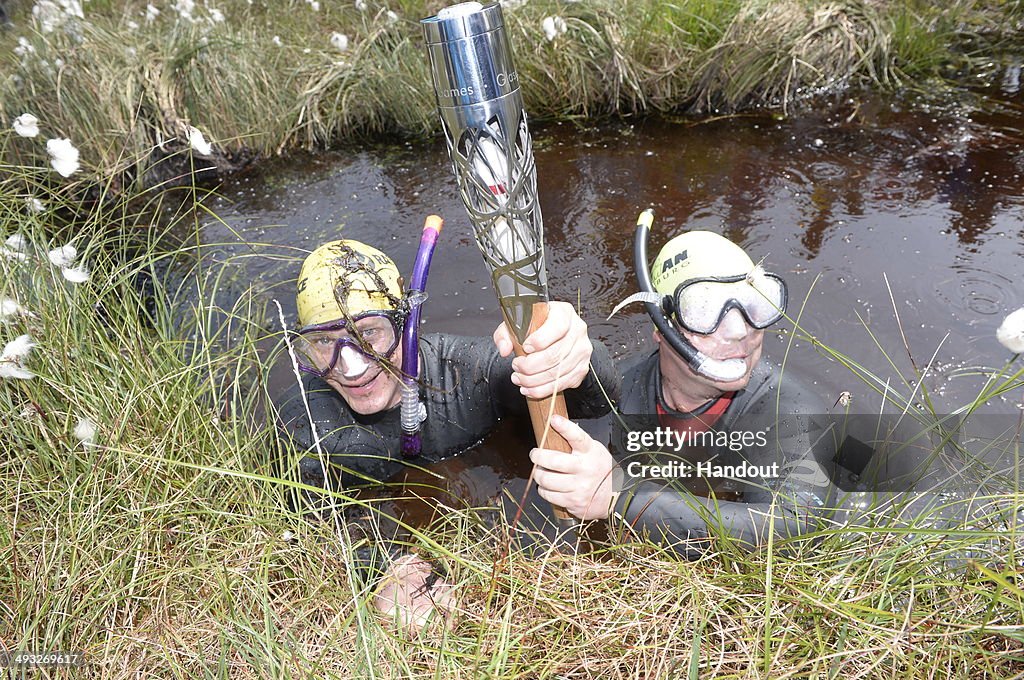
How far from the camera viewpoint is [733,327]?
258cm

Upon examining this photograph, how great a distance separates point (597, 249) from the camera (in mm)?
5094

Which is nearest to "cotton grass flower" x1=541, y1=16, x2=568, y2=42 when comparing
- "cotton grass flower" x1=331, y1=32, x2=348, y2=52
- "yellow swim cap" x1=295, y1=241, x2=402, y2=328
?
"cotton grass flower" x1=331, y1=32, x2=348, y2=52

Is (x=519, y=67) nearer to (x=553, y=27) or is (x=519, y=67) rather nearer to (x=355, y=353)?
(x=553, y=27)

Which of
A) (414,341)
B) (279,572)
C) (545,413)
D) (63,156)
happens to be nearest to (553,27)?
(414,341)

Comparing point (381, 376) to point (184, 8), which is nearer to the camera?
point (381, 376)

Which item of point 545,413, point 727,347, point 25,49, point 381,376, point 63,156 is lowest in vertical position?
point 381,376

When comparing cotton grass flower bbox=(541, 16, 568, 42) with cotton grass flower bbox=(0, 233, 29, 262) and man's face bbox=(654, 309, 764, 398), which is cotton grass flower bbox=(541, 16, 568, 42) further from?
cotton grass flower bbox=(0, 233, 29, 262)

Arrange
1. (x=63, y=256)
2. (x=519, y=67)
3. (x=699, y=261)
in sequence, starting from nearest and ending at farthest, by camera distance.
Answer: (x=63, y=256)
(x=699, y=261)
(x=519, y=67)

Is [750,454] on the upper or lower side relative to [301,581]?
lower

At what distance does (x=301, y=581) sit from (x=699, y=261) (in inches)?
75.6

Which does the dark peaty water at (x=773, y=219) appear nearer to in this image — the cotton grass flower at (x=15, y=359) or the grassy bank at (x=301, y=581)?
the grassy bank at (x=301, y=581)

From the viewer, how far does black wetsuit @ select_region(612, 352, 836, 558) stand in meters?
2.45

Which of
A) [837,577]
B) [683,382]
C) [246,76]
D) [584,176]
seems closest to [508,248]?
[837,577]

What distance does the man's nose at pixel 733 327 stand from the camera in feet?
8.47
